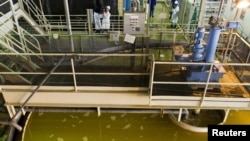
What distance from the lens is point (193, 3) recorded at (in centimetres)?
712

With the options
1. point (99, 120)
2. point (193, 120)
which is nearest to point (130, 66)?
point (99, 120)

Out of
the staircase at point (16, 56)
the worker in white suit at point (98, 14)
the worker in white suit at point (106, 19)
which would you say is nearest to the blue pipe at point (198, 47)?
the staircase at point (16, 56)

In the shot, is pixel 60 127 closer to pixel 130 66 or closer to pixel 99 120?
pixel 99 120

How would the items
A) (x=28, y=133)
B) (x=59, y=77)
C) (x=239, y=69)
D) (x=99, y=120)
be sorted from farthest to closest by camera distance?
(x=99, y=120), (x=28, y=133), (x=239, y=69), (x=59, y=77)

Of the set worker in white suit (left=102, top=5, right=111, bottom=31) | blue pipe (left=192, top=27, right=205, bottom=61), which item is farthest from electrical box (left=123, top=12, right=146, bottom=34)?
blue pipe (left=192, top=27, right=205, bottom=61)

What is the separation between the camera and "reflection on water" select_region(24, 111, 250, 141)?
13.4ft

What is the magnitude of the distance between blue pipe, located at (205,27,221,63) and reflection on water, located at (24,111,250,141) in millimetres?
1489

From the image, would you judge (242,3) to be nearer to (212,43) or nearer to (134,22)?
(212,43)

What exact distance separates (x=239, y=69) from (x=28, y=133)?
390 cm

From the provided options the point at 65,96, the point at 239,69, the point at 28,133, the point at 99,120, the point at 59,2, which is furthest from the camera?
the point at 59,2

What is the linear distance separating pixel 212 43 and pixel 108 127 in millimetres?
2372

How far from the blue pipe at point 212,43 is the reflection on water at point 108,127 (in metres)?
1.49

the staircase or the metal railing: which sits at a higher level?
the metal railing

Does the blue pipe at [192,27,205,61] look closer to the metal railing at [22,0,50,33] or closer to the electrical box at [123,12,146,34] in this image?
the electrical box at [123,12,146,34]
